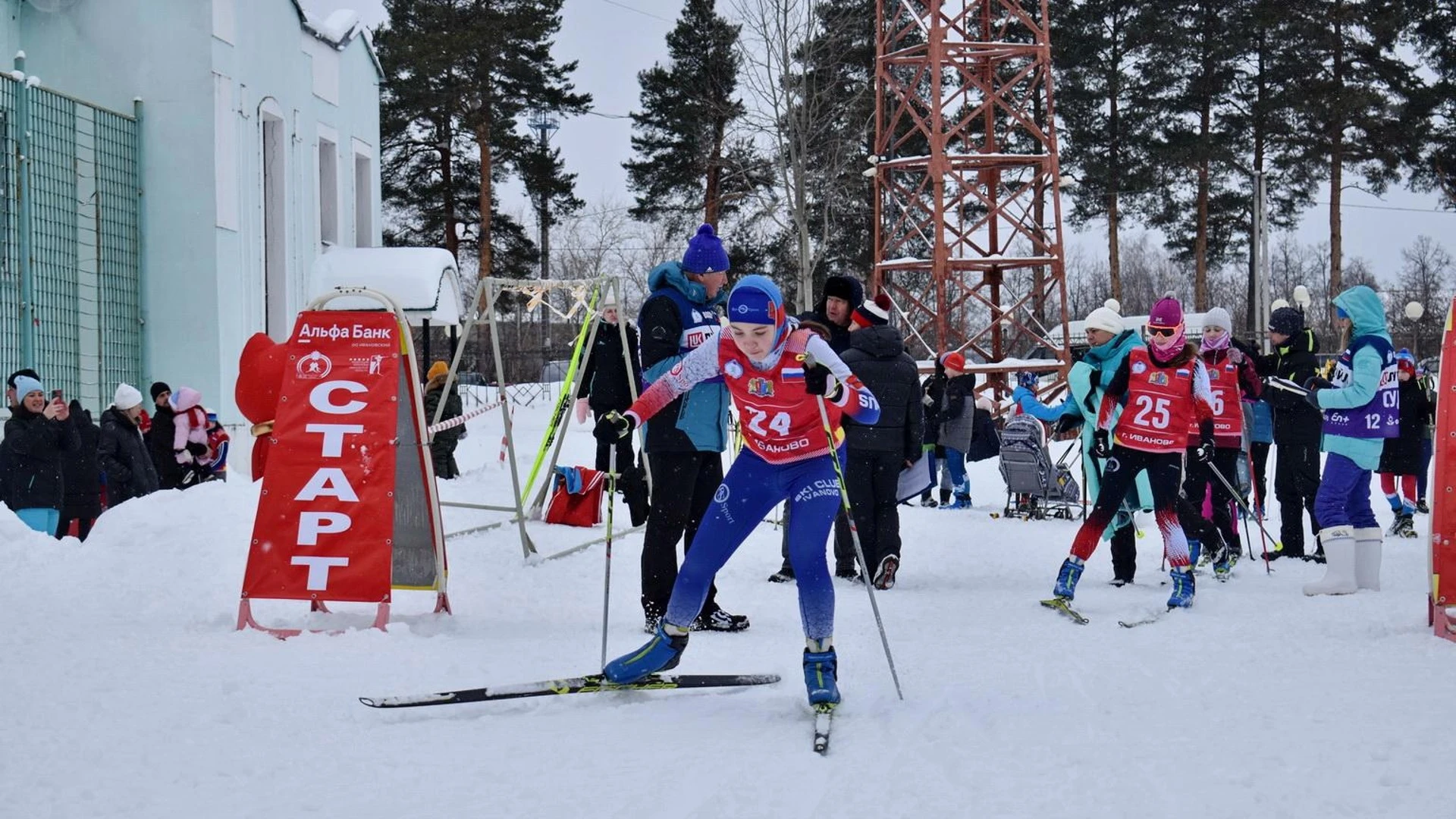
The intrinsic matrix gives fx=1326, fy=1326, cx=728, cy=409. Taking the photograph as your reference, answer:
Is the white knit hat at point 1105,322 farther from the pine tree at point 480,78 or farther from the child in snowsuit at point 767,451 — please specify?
the pine tree at point 480,78

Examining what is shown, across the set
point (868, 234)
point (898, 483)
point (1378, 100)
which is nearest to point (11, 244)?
point (898, 483)

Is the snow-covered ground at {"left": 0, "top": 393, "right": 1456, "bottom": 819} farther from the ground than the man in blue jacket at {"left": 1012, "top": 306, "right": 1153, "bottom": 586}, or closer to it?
closer to it

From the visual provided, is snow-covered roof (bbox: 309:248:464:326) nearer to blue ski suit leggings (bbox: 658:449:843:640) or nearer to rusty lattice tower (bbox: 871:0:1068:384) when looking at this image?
rusty lattice tower (bbox: 871:0:1068:384)

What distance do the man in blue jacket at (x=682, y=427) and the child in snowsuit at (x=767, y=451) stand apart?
124 centimetres

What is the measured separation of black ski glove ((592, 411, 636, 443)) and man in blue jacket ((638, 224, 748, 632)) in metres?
1.10

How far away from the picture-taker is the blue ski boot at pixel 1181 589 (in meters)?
7.64

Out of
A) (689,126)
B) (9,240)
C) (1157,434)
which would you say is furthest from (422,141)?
(1157,434)

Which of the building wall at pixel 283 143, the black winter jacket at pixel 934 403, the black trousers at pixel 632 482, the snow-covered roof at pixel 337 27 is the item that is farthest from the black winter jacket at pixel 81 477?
the snow-covered roof at pixel 337 27

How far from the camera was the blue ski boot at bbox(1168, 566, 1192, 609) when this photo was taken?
7.64 meters

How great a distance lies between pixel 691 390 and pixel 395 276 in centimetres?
1444

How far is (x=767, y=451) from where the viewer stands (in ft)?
17.4

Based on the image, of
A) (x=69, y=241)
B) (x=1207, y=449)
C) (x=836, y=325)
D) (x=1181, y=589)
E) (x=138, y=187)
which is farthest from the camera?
(x=138, y=187)

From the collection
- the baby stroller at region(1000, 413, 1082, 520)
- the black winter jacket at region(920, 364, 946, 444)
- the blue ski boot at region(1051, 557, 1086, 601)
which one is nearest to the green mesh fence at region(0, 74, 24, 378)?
the black winter jacket at region(920, 364, 946, 444)

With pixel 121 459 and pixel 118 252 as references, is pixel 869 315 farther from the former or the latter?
pixel 118 252
